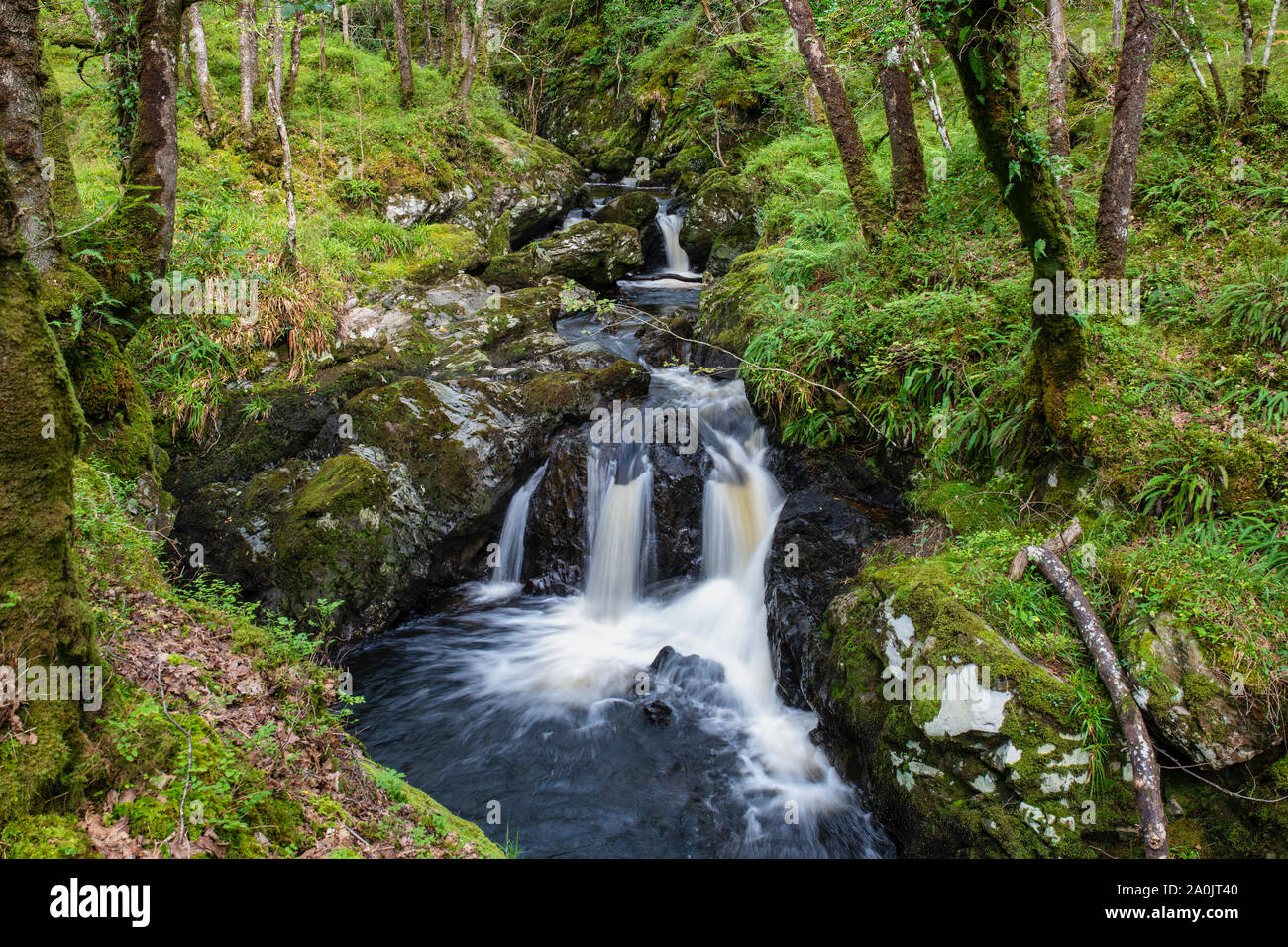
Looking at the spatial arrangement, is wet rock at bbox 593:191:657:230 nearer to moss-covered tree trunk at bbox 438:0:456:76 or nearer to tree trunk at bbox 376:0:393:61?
moss-covered tree trunk at bbox 438:0:456:76

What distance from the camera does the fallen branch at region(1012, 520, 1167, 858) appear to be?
402cm

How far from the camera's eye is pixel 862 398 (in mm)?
7887

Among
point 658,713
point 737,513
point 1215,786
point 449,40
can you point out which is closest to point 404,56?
point 449,40

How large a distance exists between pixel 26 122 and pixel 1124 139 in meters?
9.00

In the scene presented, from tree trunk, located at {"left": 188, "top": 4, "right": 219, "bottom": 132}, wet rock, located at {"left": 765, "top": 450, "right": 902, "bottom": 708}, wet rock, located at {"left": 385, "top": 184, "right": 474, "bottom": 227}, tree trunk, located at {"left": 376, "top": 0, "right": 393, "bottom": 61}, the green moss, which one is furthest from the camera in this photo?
tree trunk, located at {"left": 376, "top": 0, "right": 393, "bottom": 61}

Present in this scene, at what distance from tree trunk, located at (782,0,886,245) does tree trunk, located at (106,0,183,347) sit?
7364 millimetres

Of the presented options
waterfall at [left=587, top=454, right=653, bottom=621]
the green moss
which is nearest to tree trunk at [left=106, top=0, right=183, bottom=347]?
the green moss

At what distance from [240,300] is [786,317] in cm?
808

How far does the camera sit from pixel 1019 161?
5102mm

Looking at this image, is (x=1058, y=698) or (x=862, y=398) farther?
(x=862, y=398)
